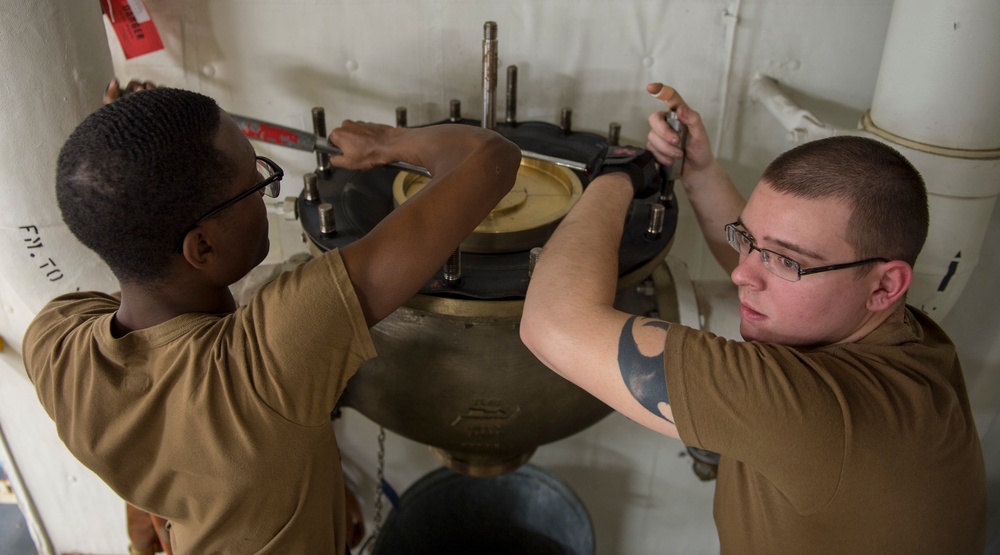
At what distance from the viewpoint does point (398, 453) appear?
5.85ft

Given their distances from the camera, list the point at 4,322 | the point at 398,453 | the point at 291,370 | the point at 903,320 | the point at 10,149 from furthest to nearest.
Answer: the point at 398,453, the point at 4,322, the point at 10,149, the point at 903,320, the point at 291,370

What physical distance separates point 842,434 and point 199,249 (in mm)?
670

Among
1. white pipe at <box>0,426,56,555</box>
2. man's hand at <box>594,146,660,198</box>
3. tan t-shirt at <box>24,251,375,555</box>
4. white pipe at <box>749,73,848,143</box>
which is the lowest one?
white pipe at <box>0,426,56,555</box>

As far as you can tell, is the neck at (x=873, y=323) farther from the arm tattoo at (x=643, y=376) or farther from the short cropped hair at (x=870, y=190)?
the arm tattoo at (x=643, y=376)

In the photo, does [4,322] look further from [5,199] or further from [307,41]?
[307,41]

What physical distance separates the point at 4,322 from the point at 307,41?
785 millimetres

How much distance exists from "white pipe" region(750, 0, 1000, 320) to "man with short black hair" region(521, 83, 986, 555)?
35 cm

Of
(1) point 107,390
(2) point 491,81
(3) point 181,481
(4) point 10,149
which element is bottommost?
(3) point 181,481

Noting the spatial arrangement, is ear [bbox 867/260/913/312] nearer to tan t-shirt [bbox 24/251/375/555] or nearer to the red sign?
tan t-shirt [bbox 24/251/375/555]

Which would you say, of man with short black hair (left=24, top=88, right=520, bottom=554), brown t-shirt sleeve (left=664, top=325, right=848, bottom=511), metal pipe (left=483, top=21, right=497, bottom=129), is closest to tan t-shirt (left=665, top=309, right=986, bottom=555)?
brown t-shirt sleeve (left=664, top=325, right=848, bottom=511)

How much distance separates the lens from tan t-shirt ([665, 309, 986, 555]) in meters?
0.71

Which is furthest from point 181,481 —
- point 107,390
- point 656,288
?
point 656,288

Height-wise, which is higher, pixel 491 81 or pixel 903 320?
pixel 491 81

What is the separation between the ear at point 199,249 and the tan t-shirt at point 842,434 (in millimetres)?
487
